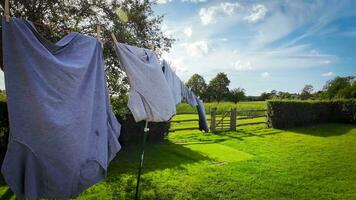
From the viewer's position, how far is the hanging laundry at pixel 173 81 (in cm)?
584

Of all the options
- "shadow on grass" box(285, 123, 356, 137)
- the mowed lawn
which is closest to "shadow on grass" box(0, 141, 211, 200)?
the mowed lawn

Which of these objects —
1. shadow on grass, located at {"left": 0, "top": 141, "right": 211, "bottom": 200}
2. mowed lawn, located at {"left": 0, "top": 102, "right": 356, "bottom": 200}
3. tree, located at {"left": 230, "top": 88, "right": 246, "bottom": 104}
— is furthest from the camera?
tree, located at {"left": 230, "top": 88, "right": 246, "bottom": 104}

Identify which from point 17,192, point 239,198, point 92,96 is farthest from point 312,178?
point 17,192

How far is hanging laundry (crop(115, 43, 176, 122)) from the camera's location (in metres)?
4.35

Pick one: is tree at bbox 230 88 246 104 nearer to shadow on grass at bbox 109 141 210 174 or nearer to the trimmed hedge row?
the trimmed hedge row

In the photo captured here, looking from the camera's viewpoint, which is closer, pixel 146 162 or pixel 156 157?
pixel 146 162

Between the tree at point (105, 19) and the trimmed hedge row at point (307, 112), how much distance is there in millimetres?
13264

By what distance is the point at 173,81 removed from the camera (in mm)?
6105

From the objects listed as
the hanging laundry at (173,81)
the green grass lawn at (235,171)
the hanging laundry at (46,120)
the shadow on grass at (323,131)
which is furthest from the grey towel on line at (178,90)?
the shadow on grass at (323,131)

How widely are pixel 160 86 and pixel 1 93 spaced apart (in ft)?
24.6

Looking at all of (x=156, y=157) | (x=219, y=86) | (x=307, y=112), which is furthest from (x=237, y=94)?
(x=156, y=157)

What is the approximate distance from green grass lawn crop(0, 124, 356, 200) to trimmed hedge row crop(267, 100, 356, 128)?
5.67 m

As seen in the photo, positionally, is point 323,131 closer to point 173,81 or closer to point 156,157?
point 156,157

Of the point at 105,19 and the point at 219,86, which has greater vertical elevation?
the point at 219,86
